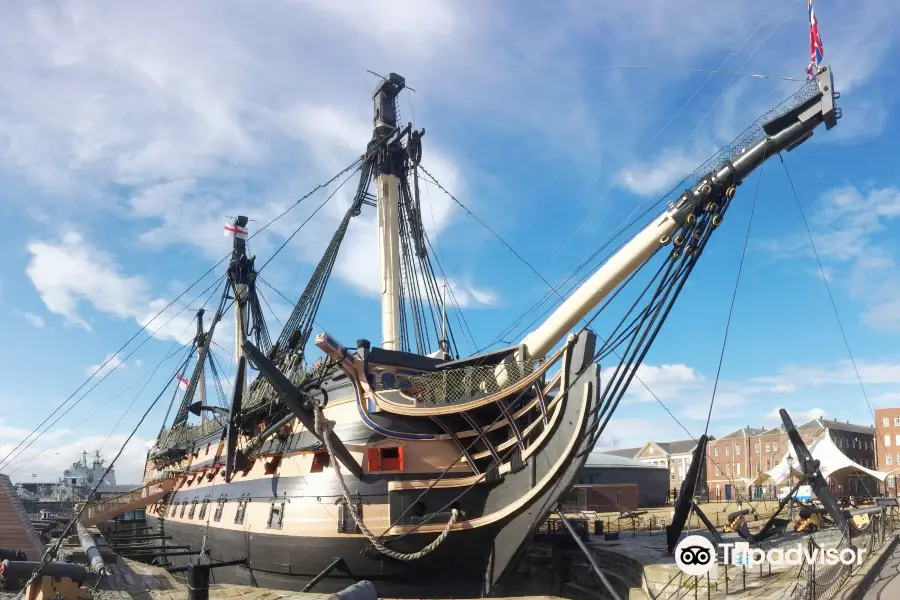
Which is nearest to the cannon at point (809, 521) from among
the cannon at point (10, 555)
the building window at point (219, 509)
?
the building window at point (219, 509)

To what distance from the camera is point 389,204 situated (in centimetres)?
2109

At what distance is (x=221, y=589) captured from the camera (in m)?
14.9

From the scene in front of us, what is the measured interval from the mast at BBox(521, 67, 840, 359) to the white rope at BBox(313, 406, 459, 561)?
13.7 feet

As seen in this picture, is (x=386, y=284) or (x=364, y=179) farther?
(x=364, y=179)

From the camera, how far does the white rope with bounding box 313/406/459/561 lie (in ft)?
44.8

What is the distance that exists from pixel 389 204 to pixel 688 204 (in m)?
10.8

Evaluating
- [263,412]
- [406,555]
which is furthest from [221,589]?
[263,412]

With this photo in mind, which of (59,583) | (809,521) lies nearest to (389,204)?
(59,583)

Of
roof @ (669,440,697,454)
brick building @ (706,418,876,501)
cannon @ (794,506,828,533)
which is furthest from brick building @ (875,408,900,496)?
cannon @ (794,506,828,533)

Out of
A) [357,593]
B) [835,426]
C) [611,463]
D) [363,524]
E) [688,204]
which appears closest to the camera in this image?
[357,593]

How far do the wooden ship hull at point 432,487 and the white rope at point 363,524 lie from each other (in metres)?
0.24

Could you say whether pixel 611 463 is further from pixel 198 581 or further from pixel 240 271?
Result: pixel 198 581

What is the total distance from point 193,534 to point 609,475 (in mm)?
27683

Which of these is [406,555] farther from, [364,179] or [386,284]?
[364,179]
